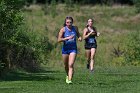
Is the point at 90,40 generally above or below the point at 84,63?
above

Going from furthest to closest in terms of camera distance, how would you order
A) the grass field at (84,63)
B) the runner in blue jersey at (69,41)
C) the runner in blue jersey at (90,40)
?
the runner in blue jersey at (90,40), the runner in blue jersey at (69,41), the grass field at (84,63)

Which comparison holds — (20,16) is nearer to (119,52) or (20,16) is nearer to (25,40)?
(25,40)

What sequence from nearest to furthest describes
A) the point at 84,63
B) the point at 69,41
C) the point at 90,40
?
the point at 69,41 → the point at 90,40 → the point at 84,63

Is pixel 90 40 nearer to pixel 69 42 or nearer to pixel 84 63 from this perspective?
pixel 69 42

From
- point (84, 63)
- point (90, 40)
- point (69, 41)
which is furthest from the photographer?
point (84, 63)

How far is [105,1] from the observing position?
8969 cm

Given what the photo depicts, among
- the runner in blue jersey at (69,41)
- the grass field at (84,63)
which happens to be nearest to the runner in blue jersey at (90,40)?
the grass field at (84,63)

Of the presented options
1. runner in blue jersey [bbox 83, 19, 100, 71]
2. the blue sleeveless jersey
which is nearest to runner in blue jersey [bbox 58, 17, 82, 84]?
the blue sleeveless jersey

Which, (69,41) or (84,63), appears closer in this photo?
(69,41)

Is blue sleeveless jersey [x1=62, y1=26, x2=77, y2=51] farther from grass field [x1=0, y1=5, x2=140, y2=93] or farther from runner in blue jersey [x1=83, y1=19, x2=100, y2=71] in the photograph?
runner in blue jersey [x1=83, y1=19, x2=100, y2=71]

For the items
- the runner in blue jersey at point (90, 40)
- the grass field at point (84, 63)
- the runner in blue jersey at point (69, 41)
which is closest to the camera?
the grass field at point (84, 63)

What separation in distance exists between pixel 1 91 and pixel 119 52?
27.2 metres

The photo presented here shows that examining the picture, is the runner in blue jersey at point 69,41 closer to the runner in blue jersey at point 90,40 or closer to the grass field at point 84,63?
the grass field at point 84,63

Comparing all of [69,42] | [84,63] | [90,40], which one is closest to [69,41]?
[69,42]
